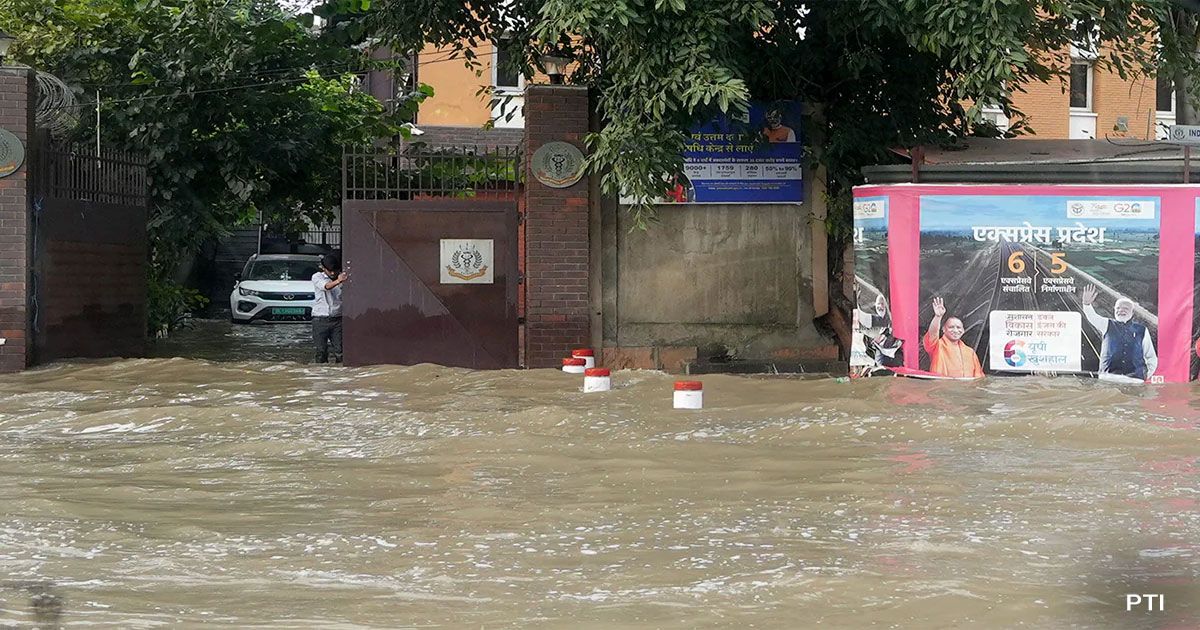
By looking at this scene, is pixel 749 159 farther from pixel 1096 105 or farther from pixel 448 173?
pixel 1096 105

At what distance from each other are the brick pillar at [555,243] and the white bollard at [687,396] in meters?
3.48

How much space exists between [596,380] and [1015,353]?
3.70m

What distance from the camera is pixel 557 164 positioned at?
14.7 m

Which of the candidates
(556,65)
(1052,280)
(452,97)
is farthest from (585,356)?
(452,97)

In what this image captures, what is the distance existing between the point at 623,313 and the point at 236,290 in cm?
1422

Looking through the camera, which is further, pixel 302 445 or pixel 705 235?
pixel 705 235

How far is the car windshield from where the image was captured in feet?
91.7

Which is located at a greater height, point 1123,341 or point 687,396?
point 1123,341

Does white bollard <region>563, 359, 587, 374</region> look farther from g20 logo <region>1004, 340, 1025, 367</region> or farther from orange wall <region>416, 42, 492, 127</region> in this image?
orange wall <region>416, 42, 492, 127</region>

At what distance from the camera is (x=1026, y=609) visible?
18.6ft

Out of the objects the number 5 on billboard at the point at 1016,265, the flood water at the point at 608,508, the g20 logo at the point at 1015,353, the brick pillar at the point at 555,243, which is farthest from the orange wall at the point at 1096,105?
the flood water at the point at 608,508

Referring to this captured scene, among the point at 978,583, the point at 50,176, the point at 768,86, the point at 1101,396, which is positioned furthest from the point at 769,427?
the point at 50,176

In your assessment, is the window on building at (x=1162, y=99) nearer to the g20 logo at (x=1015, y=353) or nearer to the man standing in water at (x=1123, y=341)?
the man standing in water at (x=1123, y=341)

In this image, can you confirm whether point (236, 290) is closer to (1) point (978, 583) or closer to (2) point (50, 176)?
(2) point (50, 176)
